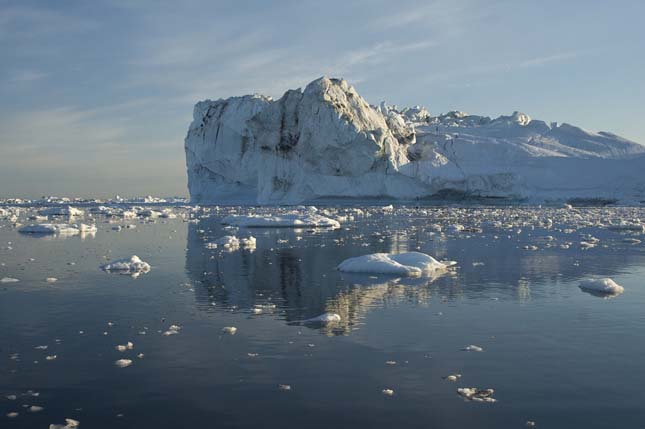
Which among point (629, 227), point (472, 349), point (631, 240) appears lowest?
point (472, 349)

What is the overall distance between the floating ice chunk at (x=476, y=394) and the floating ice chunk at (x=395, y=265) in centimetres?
684

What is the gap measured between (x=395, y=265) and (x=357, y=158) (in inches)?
1598

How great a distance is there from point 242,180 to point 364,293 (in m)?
53.1

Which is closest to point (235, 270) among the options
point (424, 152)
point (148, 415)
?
point (148, 415)

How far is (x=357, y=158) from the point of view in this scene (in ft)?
173

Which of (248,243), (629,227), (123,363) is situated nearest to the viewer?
(123,363)

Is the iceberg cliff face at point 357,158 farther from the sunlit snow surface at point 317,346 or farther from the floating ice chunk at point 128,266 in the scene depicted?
the floating ice chunk at point 128,266

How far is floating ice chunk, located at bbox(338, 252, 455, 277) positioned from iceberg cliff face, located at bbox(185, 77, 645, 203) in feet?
129

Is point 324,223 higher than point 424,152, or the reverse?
point 424,152

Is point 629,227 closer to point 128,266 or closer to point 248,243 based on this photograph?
point 248,243

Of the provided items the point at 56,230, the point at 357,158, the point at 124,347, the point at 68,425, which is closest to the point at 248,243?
the point at 56,230

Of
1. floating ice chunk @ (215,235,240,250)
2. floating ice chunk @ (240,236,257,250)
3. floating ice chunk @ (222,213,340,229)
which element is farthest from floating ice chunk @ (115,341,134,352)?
floating ice chunk @ (222,213,340,229)

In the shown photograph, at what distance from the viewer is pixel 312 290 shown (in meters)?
10.7

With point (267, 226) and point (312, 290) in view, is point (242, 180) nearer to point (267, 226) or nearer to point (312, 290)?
point (267, 226)
